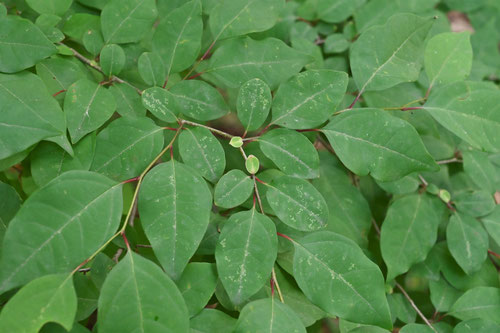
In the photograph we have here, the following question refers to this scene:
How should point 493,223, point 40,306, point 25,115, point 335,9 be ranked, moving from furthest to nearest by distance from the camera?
point 335,9 → point 493,223 → point 25,115 → point 40,306

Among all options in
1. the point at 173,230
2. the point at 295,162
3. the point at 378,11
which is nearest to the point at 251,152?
the point at 295,162

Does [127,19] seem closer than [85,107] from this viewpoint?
No

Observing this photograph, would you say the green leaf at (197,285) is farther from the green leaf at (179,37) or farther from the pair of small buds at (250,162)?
the green leaf at (179,37)

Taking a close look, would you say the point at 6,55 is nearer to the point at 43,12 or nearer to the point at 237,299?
the point at 43,12

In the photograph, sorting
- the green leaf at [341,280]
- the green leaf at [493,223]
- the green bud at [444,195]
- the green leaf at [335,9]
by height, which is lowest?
the green leaf at [493,223]

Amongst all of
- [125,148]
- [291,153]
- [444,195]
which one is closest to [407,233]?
[444,195]

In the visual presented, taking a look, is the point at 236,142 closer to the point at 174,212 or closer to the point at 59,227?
the point at 174,212

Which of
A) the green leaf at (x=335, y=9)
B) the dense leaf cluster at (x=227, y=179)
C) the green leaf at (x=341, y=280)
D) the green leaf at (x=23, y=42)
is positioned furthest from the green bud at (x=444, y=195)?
the green leaf at (x=23, y=42)
